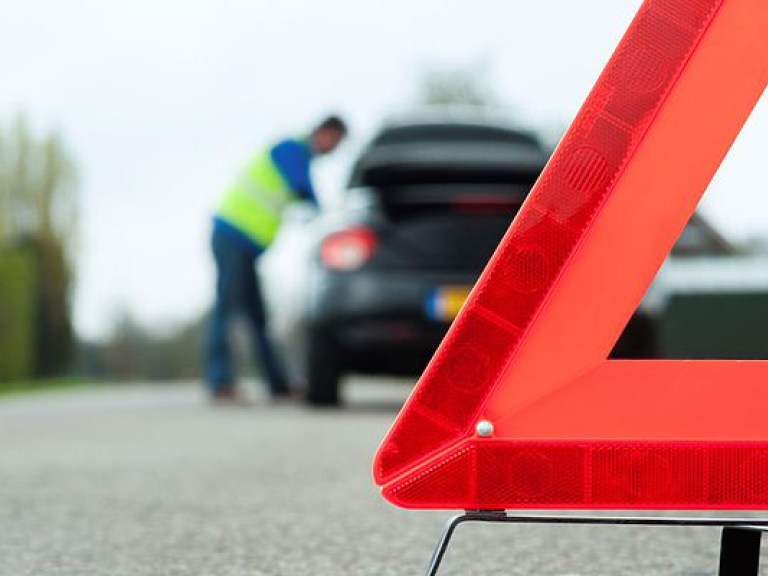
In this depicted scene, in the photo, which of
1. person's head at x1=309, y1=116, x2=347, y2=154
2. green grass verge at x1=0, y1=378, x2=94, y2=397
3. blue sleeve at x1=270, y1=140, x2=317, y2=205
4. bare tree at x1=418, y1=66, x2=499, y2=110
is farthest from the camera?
bare tree at x1=418, y1=66, x2=499, y2=110

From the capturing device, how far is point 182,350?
2346 inches

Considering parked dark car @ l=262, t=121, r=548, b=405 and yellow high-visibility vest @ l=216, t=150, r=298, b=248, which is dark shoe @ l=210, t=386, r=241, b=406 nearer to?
yellow high-visibility vest @ l=216, t=150, r=298, b=248

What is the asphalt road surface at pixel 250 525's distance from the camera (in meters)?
2.92

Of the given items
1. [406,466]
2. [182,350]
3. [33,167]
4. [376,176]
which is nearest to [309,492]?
[406,466]

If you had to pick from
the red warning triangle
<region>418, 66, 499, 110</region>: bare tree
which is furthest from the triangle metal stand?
<region>418, 66, 499, 110</region>: bare tree

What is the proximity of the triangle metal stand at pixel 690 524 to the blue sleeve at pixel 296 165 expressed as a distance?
7.70 m

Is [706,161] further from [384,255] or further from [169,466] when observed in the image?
[384,255]

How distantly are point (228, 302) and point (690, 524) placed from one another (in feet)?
28.0

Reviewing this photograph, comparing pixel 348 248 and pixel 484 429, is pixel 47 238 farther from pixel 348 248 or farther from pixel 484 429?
pixel 484 429

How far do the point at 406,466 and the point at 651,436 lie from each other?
1.12 ft

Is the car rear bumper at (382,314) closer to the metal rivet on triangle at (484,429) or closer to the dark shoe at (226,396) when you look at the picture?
the dark shoe at (226,396)

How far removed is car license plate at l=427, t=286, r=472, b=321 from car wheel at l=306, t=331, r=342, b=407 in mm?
719

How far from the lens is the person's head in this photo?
9578 millimetres

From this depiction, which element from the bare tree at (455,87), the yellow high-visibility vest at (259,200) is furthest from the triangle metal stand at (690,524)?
the bare tree at (455,87)
